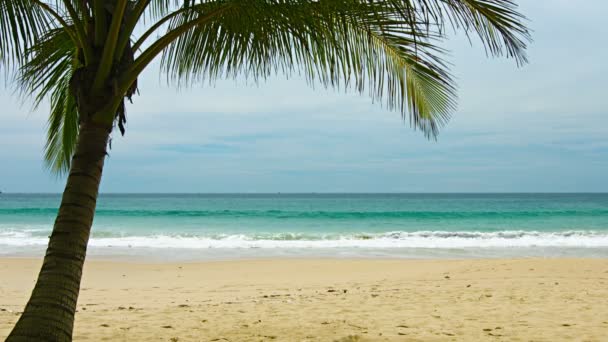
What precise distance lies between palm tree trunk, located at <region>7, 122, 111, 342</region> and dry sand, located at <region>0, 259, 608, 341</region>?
1.88m

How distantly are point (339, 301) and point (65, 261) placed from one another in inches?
176

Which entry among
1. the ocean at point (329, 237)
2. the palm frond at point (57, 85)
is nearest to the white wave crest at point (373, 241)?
the ocean at point (329, 237)

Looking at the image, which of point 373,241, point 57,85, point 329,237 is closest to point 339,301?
point 57,85

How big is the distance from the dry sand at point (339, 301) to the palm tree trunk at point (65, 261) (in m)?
1.88

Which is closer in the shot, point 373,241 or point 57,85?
point 57,85

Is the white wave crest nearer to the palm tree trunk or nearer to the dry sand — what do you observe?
the dry sand

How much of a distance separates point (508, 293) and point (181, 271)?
6.74m

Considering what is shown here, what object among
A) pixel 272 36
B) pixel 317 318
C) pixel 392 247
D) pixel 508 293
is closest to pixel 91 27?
pixel 272 36

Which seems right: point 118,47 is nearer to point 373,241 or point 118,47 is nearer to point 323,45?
point 323,45

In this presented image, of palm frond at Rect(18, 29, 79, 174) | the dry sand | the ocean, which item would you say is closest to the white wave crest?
the ocean

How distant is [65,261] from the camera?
119 inches

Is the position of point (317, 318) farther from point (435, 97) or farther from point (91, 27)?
point (91, 27)

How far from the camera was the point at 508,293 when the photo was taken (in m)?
7.43

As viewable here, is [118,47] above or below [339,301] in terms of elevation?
above
